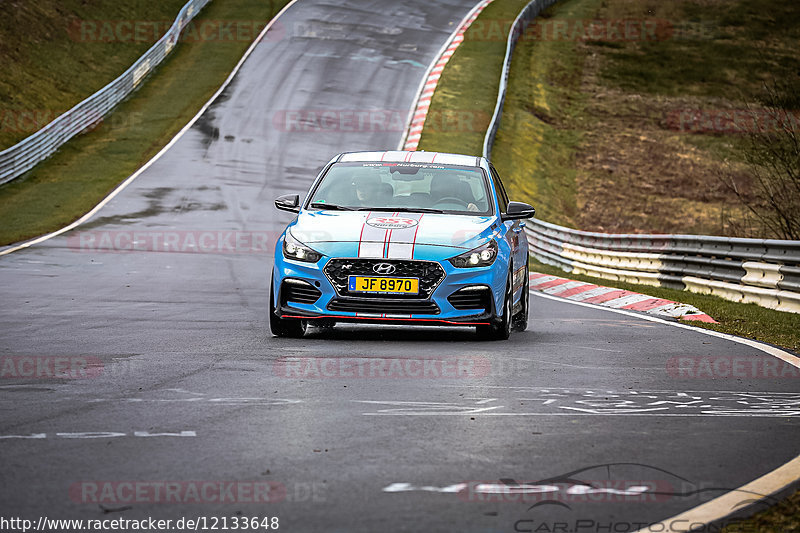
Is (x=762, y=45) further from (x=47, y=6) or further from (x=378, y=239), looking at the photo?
(x=378, y=239)

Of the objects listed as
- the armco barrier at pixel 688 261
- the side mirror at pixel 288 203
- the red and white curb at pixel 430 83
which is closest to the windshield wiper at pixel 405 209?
the side mirror at pixel 288 203

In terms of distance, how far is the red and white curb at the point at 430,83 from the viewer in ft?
125

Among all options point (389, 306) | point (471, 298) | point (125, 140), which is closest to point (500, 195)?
point (471, 298)

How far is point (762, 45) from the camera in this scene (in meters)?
54.4

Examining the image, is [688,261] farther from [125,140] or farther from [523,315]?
[125,140]

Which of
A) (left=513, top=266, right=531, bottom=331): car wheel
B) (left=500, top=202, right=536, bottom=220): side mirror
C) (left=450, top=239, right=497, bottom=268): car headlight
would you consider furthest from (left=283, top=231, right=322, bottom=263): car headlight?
(left=513, top=266, right=531, bottom=331): car wheel

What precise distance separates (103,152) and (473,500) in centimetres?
3197

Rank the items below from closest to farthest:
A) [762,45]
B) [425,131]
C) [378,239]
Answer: [378,239]
[425,131]
[762,45]

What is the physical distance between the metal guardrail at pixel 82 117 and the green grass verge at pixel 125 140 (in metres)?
0.27

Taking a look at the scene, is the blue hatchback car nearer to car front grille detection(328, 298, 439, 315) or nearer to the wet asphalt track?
car front grille detection(328, 298, 439, 315)

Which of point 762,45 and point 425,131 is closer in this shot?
point 425,131

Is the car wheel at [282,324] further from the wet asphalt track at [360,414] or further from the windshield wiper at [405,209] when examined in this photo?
the windshield wiper at [405,209]

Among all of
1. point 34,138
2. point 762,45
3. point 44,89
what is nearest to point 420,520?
point 34,138

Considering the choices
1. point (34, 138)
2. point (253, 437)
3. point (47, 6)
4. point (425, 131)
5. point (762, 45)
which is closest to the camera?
point (253, 437)
